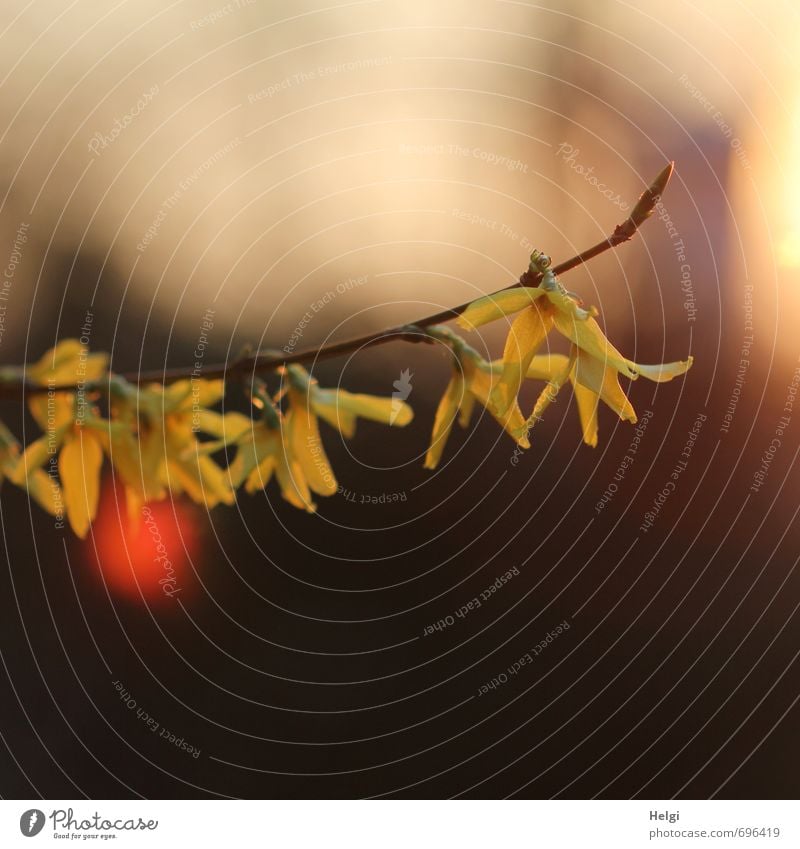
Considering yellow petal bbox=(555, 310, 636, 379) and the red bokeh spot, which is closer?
yellow petal bbox=(555, 310, 636, 379)

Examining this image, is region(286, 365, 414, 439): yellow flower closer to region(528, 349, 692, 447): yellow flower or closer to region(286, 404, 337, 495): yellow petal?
region(286, 404, 337, 495): yellow petal

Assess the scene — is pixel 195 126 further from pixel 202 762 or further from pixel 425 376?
pixel 202 762

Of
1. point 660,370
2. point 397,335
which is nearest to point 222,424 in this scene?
point 397,335

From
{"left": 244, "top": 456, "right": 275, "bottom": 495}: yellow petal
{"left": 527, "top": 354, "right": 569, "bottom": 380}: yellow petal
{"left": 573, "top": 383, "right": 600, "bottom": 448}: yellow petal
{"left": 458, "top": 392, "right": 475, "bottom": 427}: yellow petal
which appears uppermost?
{"left": 527, "top": 354, "right": 569, "bottom": 380}: yellow petal

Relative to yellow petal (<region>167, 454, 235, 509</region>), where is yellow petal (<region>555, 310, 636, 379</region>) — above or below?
above
